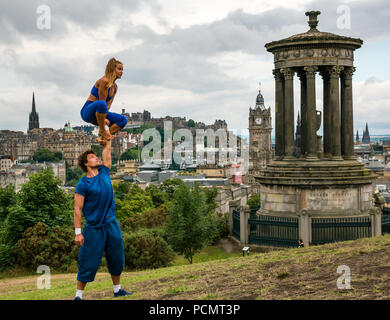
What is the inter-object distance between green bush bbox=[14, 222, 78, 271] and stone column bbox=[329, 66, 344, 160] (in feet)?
41.5

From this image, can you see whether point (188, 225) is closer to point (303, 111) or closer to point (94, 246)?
point (303, 111)

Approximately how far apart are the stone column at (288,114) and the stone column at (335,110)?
64.7 inches

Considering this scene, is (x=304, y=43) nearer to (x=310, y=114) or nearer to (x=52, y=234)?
(x=310, y=114)

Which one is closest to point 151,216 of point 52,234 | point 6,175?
point 52,234

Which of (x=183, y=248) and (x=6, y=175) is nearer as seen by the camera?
(x=183, y=248)

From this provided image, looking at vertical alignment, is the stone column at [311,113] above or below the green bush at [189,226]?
above

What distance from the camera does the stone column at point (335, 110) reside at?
78.2 feet

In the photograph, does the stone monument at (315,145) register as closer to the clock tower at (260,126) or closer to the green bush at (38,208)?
the green bush at (38,208)

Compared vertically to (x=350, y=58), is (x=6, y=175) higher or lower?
lower

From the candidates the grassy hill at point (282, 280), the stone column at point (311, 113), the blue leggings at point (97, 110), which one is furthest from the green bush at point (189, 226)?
the blue leggings at point (97, 110)

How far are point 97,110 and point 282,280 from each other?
4747mm

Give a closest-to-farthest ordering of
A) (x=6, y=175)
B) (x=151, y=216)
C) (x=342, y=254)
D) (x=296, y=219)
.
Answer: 1. (x=342, y=254)
2. (x=296, y=219)
3. (x=151, y=216)
4. (x=6, y=175)

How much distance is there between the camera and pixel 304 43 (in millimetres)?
23500

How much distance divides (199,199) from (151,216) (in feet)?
54.4
